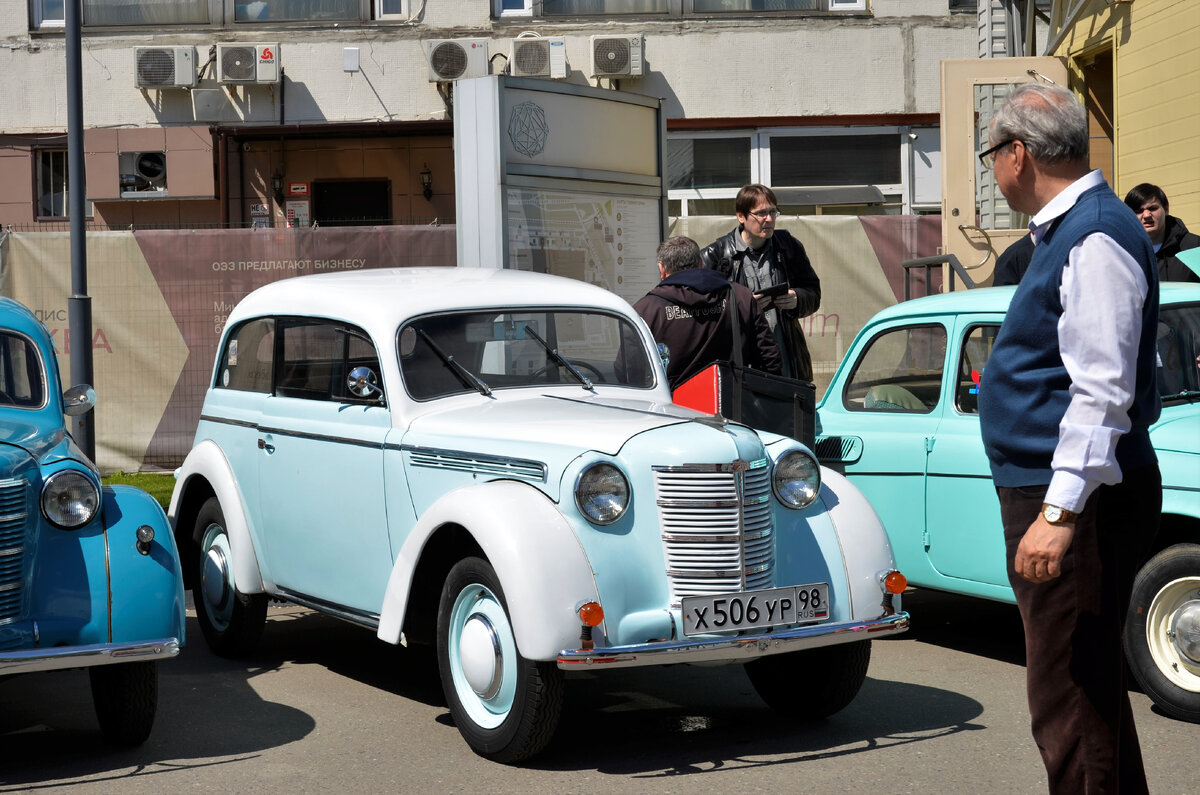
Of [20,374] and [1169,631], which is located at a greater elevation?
[20,374]

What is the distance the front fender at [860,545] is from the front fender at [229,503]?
2.75 m

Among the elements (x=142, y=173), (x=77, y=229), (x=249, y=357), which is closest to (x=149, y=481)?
(x=77, y=229)

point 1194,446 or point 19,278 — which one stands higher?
point 19,278

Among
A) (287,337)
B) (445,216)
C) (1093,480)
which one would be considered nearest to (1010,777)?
(1093,480)

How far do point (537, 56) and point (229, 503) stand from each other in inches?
491

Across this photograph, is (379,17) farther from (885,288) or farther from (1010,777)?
(1010,777)

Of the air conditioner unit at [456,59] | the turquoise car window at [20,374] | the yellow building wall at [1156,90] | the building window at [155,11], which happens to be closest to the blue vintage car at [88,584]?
the turquoise car window at [20,374]

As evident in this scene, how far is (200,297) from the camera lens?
1364 centimetres

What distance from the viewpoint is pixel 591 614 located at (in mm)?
4824

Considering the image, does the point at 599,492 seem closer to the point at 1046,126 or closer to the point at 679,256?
the point at 1046,126

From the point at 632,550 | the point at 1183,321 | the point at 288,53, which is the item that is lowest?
the point at 632,550

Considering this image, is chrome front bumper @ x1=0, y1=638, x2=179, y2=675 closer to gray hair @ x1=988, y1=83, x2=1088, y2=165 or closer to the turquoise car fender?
the turquoise car fender

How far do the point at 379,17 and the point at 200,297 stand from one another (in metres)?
6.75

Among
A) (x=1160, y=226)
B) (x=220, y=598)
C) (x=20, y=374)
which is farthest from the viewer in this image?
(x=1160, y=226)
